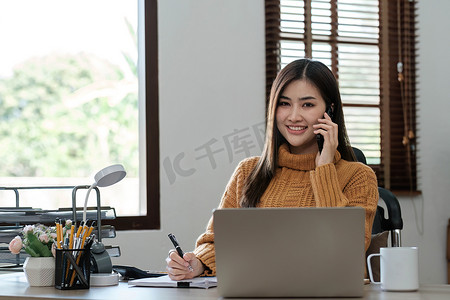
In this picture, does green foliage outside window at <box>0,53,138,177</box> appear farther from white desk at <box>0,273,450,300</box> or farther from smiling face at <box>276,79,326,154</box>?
white desk at <box>0,273,450,300</box>

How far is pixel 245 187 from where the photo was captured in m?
2.21

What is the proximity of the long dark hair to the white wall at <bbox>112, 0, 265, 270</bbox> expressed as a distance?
4.33 ft

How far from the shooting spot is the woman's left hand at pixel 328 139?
209cm

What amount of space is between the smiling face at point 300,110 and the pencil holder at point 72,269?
786 millimetres

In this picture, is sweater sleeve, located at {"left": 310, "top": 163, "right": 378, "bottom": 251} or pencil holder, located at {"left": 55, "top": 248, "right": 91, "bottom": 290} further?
sweater sleeve, located at {"left": 310, "top": 163, "right": 378, "bottom": 251}

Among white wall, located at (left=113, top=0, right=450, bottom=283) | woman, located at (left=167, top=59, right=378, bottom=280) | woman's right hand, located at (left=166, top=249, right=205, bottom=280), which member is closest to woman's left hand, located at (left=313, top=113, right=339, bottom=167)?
woman, located at (left=167, top=59, right=378, bottom=280)

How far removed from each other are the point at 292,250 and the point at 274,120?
33.9 inches

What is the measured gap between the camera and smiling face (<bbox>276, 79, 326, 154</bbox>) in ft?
7.06

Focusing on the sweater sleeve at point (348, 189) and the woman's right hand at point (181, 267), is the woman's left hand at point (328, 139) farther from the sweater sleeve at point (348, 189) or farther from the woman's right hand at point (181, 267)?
the woman's right hand at point (181, 267)

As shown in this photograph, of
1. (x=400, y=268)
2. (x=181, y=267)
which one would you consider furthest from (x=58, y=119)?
(x=400, y=268)

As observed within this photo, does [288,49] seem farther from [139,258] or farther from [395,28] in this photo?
[139,258]

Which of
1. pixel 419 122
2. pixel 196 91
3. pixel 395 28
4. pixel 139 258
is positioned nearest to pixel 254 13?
pixel 196 91

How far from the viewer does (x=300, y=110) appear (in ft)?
7.07

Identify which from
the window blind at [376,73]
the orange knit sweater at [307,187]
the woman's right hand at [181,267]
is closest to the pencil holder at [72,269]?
the woman's right hand at [181,267]
